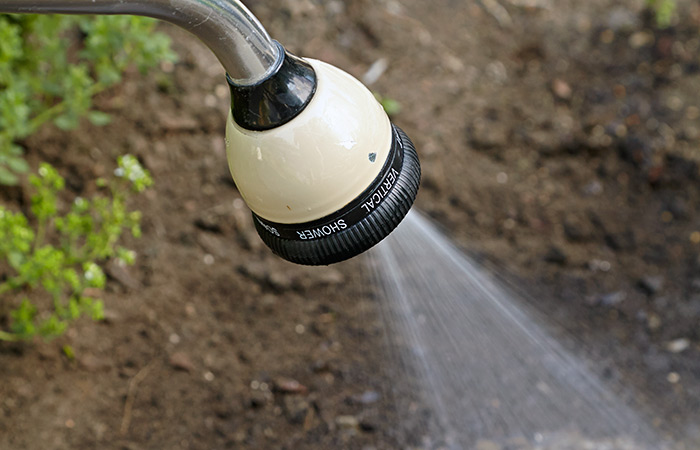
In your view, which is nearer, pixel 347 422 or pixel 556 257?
pixel 347 422

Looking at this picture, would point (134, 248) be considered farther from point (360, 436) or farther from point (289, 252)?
point (289, 252)

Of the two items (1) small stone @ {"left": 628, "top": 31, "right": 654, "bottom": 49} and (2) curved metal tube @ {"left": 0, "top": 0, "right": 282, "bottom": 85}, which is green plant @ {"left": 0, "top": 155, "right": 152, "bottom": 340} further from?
(1) small stone @ {"left": 628, "top": 31, "right": 654, "bottom": 49}

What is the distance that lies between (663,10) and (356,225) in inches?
97.7

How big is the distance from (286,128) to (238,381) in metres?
1.14

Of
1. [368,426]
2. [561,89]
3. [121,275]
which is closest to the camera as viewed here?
[368,426]

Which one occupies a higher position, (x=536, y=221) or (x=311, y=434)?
(x=536, y=221)

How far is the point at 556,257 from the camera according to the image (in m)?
2.42

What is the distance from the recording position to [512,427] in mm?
1958

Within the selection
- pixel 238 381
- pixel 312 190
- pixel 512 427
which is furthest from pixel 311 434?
pixel 312 190

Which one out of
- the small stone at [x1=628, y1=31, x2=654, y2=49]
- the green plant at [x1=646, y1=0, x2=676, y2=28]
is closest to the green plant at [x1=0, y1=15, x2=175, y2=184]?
the small stone at [x1=628, y1=31, x2=654, y2=49]

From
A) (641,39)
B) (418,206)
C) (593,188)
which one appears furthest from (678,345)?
(641,39)

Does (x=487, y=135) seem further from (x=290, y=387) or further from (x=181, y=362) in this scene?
(x=181, y=362)

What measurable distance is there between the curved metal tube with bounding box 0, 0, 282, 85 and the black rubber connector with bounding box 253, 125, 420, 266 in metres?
0.21

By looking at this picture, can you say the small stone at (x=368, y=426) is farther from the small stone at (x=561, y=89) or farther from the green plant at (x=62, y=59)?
the small stone at (x=561, y=89)
